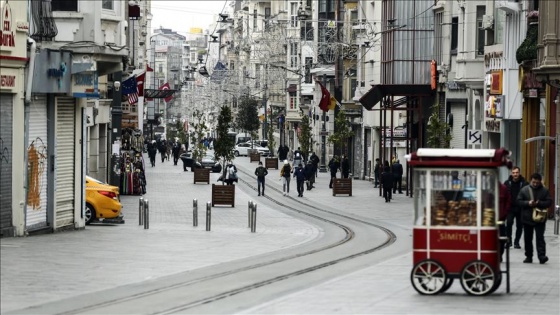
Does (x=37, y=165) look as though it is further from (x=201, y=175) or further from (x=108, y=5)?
(x=201, y=175)

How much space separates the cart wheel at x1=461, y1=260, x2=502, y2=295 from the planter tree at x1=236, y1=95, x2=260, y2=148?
4570 inches

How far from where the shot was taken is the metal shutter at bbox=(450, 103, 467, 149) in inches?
2276

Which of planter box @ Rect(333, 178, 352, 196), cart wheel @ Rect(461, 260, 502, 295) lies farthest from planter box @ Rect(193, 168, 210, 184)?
cart wheel @ Rect(461, 260, 502, 295)

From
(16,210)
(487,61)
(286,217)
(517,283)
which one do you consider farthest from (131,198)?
(517,283)

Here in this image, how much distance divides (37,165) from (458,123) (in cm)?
3132

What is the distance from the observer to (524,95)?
146 ft

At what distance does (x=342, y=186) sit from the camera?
5641 centimetres

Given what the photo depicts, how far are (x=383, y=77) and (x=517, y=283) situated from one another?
41.4 metres

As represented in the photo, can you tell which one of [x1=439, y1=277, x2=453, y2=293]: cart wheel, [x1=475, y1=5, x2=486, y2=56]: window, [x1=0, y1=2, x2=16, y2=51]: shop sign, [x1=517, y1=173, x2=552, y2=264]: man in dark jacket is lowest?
[x1=439, y1=277, x2=453, y2=293]: cart wheel

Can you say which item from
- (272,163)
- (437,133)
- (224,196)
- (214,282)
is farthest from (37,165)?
(272,163)

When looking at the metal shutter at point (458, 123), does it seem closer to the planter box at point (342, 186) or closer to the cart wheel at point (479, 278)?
the planter box at point (342, 186)

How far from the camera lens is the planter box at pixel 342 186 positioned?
5621 cm

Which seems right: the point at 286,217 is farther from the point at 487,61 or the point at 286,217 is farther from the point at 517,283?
the point at 517,283

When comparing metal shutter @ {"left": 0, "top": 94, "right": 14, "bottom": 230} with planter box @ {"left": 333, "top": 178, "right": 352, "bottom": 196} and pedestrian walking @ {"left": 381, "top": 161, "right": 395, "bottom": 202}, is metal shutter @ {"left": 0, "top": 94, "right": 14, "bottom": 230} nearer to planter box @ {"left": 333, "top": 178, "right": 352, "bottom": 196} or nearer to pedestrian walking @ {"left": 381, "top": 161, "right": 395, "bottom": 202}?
pedestrian walking @ {"left": 381, "top": 161, "right": 395, "bottom": 202}
